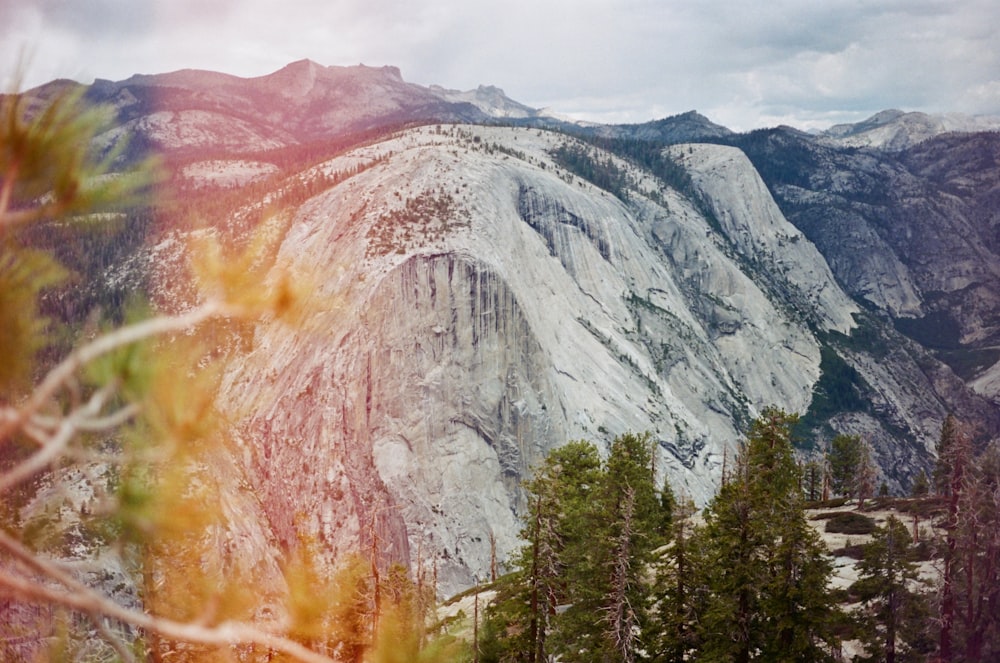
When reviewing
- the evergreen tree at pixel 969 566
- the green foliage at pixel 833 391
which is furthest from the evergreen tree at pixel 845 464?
the green foliage at pixel 833 391

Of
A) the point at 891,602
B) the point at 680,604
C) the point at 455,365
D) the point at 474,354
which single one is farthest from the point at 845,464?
the point at 680,604

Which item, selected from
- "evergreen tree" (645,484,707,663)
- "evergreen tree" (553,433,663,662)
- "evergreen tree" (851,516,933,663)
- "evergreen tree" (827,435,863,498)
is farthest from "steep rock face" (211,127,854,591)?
"evergreen tree" (851,516,933,663)

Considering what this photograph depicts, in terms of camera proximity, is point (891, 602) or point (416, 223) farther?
point (416, 223)

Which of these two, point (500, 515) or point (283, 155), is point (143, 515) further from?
point (283, 155)

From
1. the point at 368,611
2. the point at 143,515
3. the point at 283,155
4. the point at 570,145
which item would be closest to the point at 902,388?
the point at 570,145

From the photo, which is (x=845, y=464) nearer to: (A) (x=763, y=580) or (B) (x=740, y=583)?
(B) (x=740, y=583)

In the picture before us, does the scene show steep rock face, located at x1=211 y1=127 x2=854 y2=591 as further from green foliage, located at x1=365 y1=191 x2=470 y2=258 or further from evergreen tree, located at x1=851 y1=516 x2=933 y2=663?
evergreen tree, located at x1=851 y1=516 x2=933 y2=663

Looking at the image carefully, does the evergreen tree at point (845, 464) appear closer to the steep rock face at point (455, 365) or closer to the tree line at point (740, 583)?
the steep rock face at point (455, 365)
